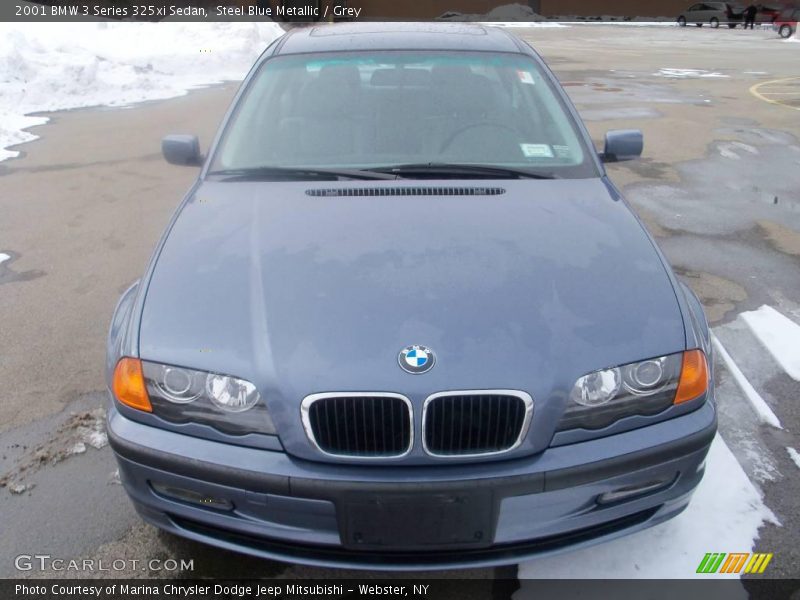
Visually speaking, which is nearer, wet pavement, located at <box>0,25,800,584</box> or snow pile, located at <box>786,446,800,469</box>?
wet pavement, located at <box>0,25,800,584</box>

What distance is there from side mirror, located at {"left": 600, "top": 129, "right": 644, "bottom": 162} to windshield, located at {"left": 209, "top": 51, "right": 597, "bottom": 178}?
436mm

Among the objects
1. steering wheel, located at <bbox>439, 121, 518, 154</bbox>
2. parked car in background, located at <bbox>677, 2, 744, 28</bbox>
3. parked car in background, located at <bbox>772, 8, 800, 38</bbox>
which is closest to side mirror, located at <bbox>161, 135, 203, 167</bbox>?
steering wheel, located at <bbox>439, 121, 518, 154</bbox>

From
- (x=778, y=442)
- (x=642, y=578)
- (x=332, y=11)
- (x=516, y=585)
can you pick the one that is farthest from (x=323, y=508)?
(x=332, y=11)

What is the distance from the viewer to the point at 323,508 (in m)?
2.02

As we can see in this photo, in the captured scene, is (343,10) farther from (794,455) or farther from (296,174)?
(794,455)

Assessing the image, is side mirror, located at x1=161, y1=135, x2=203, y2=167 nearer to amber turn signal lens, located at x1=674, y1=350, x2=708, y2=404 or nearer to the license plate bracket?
the license plate bracket

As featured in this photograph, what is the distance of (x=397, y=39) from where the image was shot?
3748 mm

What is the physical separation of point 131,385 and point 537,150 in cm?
206

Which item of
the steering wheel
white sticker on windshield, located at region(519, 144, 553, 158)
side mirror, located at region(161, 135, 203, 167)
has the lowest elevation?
side mirror, located at region(161, 135, 203, 167)

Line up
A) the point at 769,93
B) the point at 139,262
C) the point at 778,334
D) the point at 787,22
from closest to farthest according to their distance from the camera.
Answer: the point at 778,334
the point at 139,262
the point at 769,93
the point at 787,22

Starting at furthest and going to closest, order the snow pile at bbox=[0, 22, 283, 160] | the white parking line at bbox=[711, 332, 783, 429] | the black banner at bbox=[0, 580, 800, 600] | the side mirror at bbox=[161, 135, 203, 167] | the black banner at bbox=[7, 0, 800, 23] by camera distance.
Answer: the black banner at bbox=[7, 0, 800, 23], the snow pile at bbox=[0, 22, 283, 160], the side mirror at bbox=[161, 135, 203, 167], the white parking line at bbox=[711, 332, 783, 429], the black banner at bbox=[0, 580, 800, 600]

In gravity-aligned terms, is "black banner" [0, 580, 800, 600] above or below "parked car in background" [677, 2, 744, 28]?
above

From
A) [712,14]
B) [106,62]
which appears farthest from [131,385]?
[712,14]

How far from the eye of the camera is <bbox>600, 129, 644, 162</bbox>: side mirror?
3762 mm
